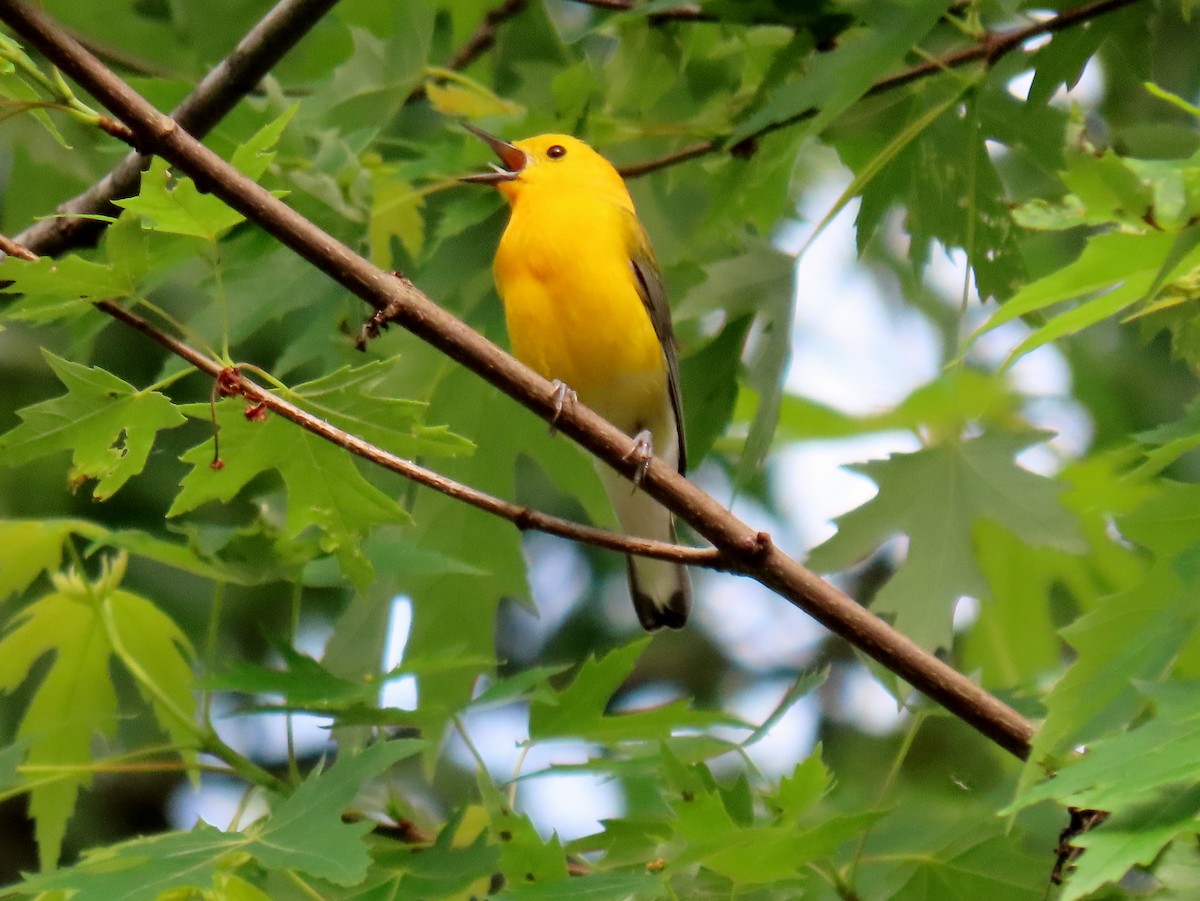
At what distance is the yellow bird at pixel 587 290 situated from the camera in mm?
4527

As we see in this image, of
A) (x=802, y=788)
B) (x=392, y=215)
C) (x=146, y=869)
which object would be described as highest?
(x=392, y=215)

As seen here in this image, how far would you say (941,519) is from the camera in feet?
10.9

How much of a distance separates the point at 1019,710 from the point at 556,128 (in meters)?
1.92

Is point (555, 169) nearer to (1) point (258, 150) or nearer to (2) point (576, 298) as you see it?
(2) point (576, 298)

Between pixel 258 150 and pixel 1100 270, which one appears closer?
pixel 1100 270

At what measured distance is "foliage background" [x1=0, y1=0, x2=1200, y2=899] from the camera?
2303 mm

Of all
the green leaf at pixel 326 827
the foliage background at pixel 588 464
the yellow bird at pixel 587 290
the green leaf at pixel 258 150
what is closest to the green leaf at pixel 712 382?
the foliage background at pixel 588 464

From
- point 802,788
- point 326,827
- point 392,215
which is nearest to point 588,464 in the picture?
point 392,215

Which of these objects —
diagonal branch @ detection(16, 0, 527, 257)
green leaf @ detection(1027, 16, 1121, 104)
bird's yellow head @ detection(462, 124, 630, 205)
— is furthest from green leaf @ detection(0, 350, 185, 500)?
bird's yellow head @ detection(462, 124, 630, 205)

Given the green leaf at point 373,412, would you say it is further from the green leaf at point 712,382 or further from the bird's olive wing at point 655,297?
the bird's olive wing at point 655,297

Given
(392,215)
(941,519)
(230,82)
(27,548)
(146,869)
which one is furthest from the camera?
(392,215)

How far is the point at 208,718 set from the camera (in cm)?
318

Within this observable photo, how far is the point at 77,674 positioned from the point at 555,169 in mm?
2432

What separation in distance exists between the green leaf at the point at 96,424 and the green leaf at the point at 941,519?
5.01 ft
